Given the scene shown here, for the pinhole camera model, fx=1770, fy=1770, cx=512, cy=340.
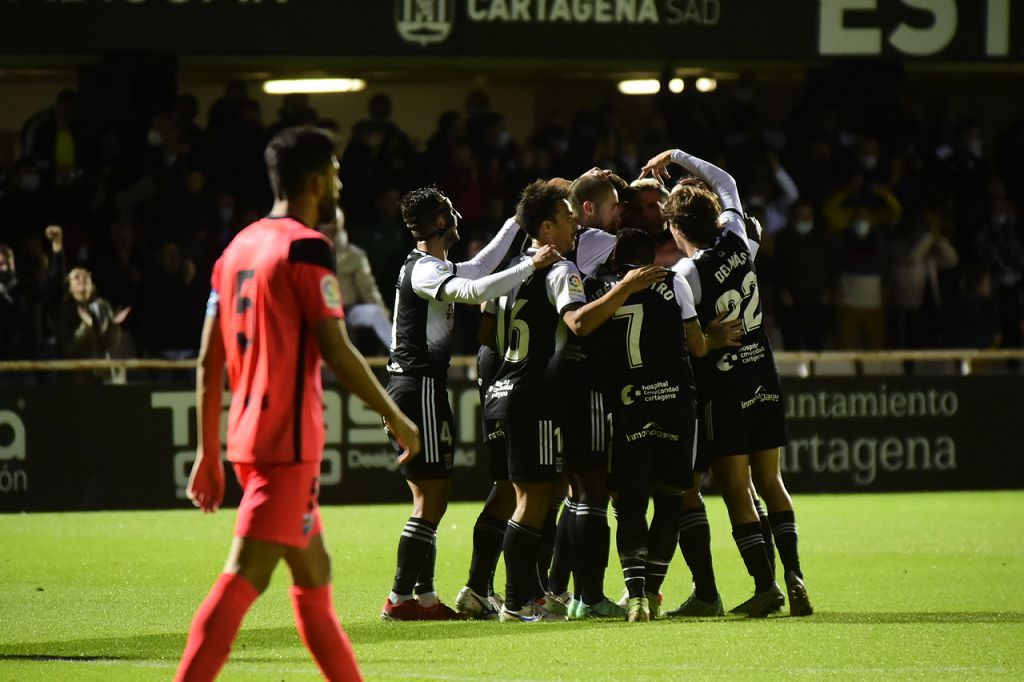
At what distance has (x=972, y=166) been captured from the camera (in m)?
20.8

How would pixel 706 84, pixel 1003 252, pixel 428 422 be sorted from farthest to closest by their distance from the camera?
pixel 706 84 < pixel 1003 252 < pixel 428 422

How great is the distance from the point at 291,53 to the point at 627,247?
9.60m

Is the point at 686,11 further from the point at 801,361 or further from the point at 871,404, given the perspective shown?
the point at 871,404

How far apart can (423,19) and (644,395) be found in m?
9.61

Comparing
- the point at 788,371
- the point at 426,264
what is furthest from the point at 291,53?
the point at 426,264

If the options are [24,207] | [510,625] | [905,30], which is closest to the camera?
[510,625]

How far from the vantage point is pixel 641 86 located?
885 inches

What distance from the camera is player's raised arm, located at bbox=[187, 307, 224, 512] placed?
544cm

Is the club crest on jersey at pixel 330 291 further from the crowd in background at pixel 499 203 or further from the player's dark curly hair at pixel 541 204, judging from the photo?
the crowd in background at pixel 499 203

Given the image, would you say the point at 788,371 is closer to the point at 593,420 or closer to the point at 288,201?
the point at 593,420

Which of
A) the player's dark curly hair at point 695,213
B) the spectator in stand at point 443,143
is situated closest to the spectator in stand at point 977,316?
the spectator in stand at point 443,143

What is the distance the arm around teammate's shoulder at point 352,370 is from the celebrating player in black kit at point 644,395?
10.9 feet

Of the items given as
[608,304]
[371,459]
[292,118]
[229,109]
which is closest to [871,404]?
[371,459]

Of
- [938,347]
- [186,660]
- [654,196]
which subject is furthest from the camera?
[938,347]
